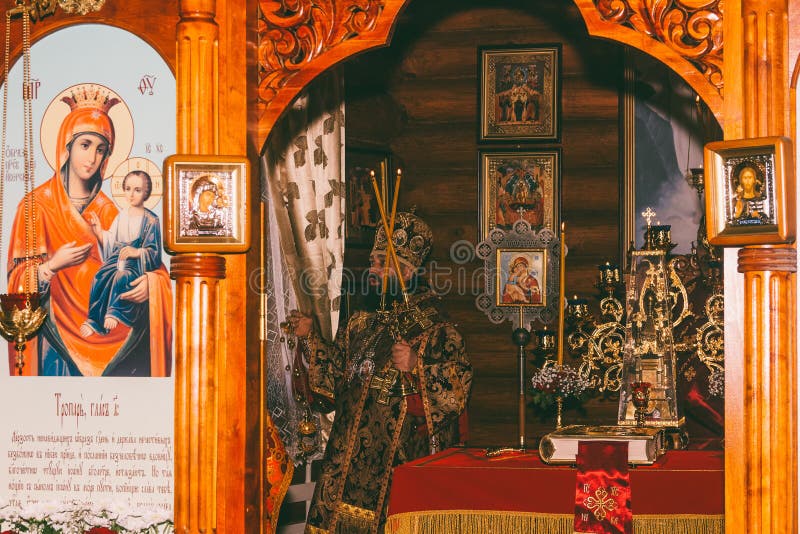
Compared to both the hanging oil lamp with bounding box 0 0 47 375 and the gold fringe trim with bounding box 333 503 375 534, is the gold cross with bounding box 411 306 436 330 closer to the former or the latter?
the gold fringe trim with bounding box 333 503 375 534

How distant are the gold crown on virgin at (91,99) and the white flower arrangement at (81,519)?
139 centimetres

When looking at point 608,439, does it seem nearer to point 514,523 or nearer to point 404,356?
point 514,523

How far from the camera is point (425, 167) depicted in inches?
289

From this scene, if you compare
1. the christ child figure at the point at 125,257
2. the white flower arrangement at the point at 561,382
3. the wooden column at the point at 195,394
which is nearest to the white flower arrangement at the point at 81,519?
the wooden column at the point at 195,394

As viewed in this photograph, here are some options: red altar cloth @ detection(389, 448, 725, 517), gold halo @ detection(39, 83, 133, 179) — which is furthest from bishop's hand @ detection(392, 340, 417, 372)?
gold halo @ detection(39, 83, 133, 179)

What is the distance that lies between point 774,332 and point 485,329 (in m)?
3.75

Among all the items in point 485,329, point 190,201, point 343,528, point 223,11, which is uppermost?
point 223,11

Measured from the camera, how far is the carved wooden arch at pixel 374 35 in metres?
3.62

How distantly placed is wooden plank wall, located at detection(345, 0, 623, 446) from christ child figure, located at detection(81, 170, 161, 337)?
9.82 feet

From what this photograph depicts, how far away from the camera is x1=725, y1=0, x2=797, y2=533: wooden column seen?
345 cm

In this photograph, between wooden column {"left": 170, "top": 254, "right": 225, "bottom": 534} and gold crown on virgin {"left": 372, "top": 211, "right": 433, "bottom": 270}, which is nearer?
wooden column {"left": 170, "top": 254, "right": 225, "bottom": 534}

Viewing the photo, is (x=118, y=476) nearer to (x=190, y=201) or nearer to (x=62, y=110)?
(x=190, y=201)

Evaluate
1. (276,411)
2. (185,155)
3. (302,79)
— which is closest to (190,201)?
(185,155)

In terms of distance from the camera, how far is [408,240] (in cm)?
620
